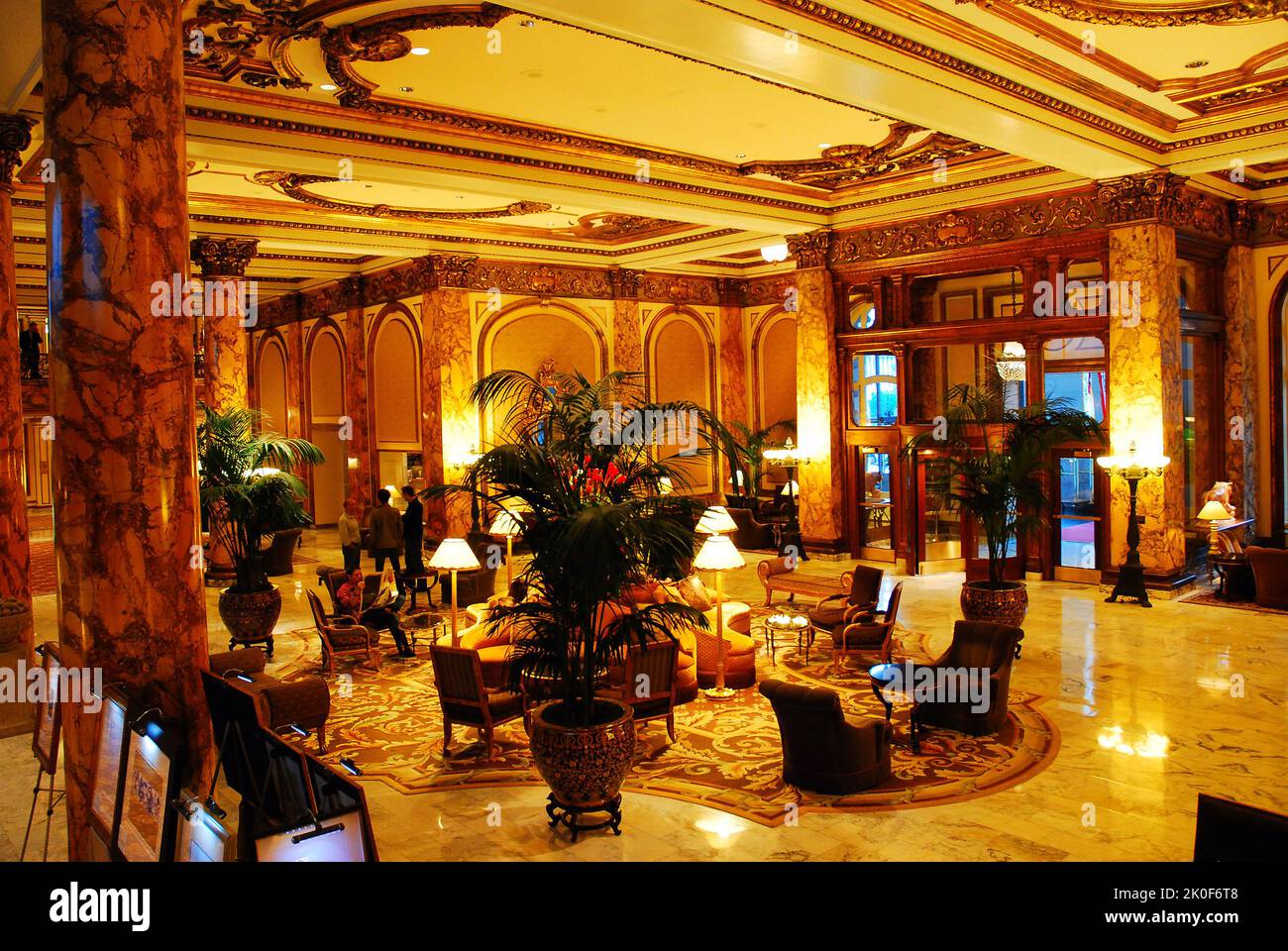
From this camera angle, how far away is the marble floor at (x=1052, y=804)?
5.46m

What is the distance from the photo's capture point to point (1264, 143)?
10406mm

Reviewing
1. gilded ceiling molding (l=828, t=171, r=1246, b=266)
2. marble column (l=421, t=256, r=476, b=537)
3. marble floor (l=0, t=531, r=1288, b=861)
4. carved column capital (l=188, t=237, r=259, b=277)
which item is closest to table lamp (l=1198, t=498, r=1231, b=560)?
marble floor (l=0, t=531, r=1288, b=861)

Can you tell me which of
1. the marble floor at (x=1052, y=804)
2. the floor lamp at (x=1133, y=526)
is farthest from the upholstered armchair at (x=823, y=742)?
the floor lamp at (x=1133, y=526)

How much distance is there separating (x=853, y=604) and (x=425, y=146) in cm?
638

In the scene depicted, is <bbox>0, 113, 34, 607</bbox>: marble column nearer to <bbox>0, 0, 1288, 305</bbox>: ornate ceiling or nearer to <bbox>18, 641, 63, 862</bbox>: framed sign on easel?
<bbox>0, 0, 1288, 305</bbox>: ornate ceiling

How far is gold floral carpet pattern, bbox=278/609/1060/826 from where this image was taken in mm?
6297

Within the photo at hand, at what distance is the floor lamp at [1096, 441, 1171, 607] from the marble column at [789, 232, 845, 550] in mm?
4275

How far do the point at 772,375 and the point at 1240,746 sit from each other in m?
13.5

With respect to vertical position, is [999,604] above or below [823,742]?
above

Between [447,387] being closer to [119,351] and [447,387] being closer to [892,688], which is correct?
[892,688]

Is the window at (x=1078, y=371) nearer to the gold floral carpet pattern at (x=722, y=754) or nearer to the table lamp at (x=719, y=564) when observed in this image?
the gold floral carpet pattern at (x=722, y=754)

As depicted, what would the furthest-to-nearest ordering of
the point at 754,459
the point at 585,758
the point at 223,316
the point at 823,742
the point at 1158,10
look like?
the point at 754,459 → the point at 223,316 → the point at 1158,10 → the point at 823,742 → the point at 585,758

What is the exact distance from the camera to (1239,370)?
13344 millimetres

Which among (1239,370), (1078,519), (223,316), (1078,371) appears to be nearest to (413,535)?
(223,316)
